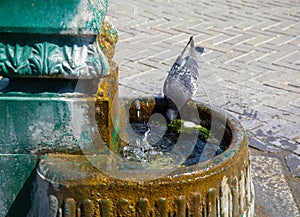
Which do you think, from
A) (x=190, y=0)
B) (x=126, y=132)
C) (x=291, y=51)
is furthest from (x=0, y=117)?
(x=190, y=0)

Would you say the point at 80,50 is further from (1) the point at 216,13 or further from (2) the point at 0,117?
(1) the point at 216,13

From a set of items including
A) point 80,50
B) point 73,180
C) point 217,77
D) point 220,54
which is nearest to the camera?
point 73,180

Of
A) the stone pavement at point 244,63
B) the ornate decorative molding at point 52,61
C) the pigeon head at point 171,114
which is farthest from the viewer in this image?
the stone pavement at point 244,63

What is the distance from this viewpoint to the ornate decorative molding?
2307mm

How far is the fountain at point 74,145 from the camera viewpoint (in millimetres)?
2170

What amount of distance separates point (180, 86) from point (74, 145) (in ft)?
2.75

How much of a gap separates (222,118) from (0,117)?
39.4 inches

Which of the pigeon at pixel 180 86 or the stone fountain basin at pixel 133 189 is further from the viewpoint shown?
the pigeon at pixel 180 86

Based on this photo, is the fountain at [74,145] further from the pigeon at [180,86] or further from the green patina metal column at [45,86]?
the pigeon at [180,86]

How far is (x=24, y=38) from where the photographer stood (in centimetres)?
235

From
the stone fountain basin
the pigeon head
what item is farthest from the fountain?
the pigeon head

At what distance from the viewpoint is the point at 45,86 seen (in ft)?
7.89

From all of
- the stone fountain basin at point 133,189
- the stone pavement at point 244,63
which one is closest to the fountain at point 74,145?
the stone fountain basin at point 133,189

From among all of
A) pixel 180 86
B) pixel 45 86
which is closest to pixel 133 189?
pixel 45 86
